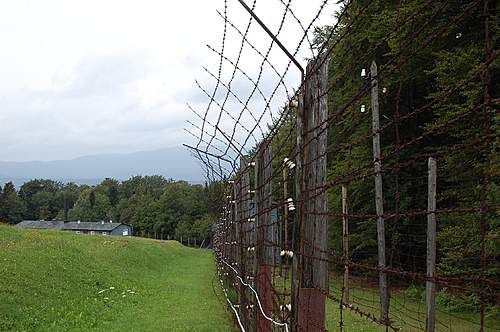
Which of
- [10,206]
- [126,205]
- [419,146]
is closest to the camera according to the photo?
[419,146]

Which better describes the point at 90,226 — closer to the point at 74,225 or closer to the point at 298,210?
the point at 74,225

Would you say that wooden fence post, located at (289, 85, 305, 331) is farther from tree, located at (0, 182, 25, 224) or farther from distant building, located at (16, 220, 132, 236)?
tree, located at (0, 182, 25, 224)

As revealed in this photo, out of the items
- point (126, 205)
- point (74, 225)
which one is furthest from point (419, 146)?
point (126, 205)

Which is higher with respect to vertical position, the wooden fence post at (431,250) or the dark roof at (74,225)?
the wooden fence post at (431,250)

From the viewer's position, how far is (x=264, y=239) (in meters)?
5.18

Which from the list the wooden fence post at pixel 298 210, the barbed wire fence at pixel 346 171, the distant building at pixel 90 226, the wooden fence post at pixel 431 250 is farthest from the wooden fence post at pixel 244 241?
the distant building at pixel 90 226

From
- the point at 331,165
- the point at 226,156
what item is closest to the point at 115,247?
the point at 331,165

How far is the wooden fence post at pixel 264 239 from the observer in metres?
4.95

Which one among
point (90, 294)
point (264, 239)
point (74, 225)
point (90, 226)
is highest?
point (264, 239)

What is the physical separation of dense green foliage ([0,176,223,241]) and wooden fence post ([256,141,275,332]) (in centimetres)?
5659

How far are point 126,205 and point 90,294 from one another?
89857 millimetres

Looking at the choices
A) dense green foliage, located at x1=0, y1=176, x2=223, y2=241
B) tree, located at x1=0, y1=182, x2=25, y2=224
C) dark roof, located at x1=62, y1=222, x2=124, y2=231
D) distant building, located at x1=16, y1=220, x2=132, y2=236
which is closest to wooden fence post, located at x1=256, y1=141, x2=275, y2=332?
dense green foliage, located at x1=0, y1=176, x2=223, y2=241

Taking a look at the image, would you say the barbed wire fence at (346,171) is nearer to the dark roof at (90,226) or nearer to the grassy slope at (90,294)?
the grassy slope at (90,294)

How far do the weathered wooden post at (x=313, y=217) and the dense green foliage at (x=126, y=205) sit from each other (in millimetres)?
59400
